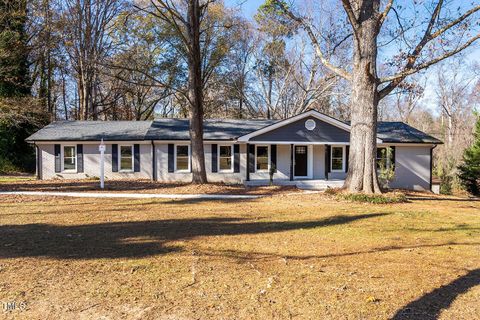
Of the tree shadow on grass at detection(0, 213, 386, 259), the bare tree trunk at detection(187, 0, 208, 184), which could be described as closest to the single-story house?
the bare tree trunk at detection(187, 0, 208, 184)

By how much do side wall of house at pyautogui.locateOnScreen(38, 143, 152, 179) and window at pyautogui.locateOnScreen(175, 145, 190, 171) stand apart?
1.58 meters

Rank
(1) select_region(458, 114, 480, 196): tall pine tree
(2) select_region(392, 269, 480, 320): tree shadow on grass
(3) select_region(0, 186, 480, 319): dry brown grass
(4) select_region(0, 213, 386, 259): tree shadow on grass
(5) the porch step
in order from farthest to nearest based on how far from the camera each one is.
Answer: (1) select_region(458, 114, 480, 196): tall pine tree < (5) the porch step < (4) select_region(0, 213, 386, 259): tree shadow on grass < (3) select_region(0, 186, 480, 319): dry brown grass < (2) select_region(392, 269, 480, 320): tree shadow on grass

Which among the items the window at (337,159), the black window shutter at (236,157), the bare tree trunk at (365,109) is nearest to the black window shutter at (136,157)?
the black window shutter at (236,157)

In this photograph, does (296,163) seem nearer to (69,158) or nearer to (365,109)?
(365,109)

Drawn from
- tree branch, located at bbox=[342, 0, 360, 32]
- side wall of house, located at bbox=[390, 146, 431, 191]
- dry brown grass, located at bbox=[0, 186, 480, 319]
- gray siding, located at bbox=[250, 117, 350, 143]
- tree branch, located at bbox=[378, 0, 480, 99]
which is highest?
tree branch, located at bbox=[342, 0, 360, 32]

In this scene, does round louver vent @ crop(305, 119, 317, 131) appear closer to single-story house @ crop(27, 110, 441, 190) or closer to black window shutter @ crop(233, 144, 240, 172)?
single-story house @ crop(27, 110, 441, 190)

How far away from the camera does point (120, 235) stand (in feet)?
24.3

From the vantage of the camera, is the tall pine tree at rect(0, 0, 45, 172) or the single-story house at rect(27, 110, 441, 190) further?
the single-story house at rect(27, 110, 441, 190)

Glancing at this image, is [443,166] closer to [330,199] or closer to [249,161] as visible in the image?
[249,161]

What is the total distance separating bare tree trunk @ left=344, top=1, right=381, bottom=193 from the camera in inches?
533

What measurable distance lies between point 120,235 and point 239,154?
1434 centimetres

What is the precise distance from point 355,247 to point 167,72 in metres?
30.1

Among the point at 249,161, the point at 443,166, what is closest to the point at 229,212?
the point at 249,161

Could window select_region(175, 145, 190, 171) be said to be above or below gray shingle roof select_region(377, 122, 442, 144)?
below
